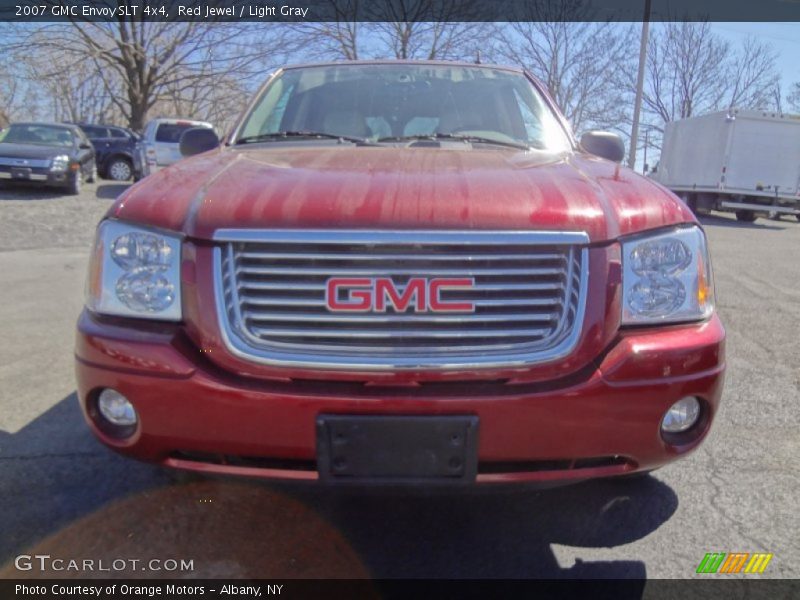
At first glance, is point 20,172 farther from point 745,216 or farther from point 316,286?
point 745,216

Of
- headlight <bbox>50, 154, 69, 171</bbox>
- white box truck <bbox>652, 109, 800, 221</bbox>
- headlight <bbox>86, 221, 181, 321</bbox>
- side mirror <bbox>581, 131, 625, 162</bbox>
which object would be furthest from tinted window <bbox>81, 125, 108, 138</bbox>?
headlight <bbox>86, 221, 181, 321</bbox>

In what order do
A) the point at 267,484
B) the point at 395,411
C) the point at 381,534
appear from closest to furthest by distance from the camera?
1. the point at 395,411
2. the point at 267,484
3. the point at 381,534

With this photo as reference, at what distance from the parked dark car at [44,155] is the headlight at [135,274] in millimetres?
12115

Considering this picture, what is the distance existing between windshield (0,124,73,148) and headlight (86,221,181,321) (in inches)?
518

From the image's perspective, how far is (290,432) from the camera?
1817 millimetres

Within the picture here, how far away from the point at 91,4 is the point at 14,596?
78.1 ft

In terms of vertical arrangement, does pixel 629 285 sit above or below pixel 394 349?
above

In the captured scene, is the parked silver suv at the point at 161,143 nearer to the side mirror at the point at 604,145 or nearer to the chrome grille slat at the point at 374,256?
the side mirror at the point at 604,145

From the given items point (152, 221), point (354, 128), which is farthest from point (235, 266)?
point (354, 128)

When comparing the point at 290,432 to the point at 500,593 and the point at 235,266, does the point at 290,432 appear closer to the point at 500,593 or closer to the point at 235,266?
the point at 235,266

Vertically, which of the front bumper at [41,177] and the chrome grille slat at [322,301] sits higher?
the chrome grille slat at [322,301]

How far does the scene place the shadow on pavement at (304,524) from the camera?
2150mm

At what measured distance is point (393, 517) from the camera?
2.46 meters

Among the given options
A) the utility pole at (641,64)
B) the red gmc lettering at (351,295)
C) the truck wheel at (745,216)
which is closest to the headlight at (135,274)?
the red gmc lettering at (351,295)
